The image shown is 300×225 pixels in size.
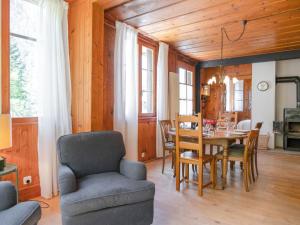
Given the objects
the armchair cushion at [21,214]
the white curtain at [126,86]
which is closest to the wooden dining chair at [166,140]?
the white curtain at [126,86]

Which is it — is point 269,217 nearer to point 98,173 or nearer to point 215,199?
point 215,199

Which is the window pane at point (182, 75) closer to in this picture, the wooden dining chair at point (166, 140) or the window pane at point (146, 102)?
the window pane at point (146, 102)

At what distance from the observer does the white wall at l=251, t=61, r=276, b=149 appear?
6.22m

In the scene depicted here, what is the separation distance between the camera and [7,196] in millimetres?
1603

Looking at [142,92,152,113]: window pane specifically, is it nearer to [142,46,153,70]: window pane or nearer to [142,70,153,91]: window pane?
[142,70,153,91]: window pane

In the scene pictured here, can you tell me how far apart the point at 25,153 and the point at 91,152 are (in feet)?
3.17

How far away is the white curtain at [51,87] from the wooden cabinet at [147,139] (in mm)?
1886

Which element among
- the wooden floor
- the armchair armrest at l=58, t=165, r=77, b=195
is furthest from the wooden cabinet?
the armchair armrest at l=58, t=165, r=77, b=195

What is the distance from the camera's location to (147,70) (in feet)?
15.8

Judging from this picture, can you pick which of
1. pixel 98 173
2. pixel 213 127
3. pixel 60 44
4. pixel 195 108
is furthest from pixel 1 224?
pixel 195 108

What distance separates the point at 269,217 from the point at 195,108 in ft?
15.5

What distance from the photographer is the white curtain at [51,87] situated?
2.75m

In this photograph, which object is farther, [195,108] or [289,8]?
[195,108]

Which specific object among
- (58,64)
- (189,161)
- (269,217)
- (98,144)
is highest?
(58,64)
